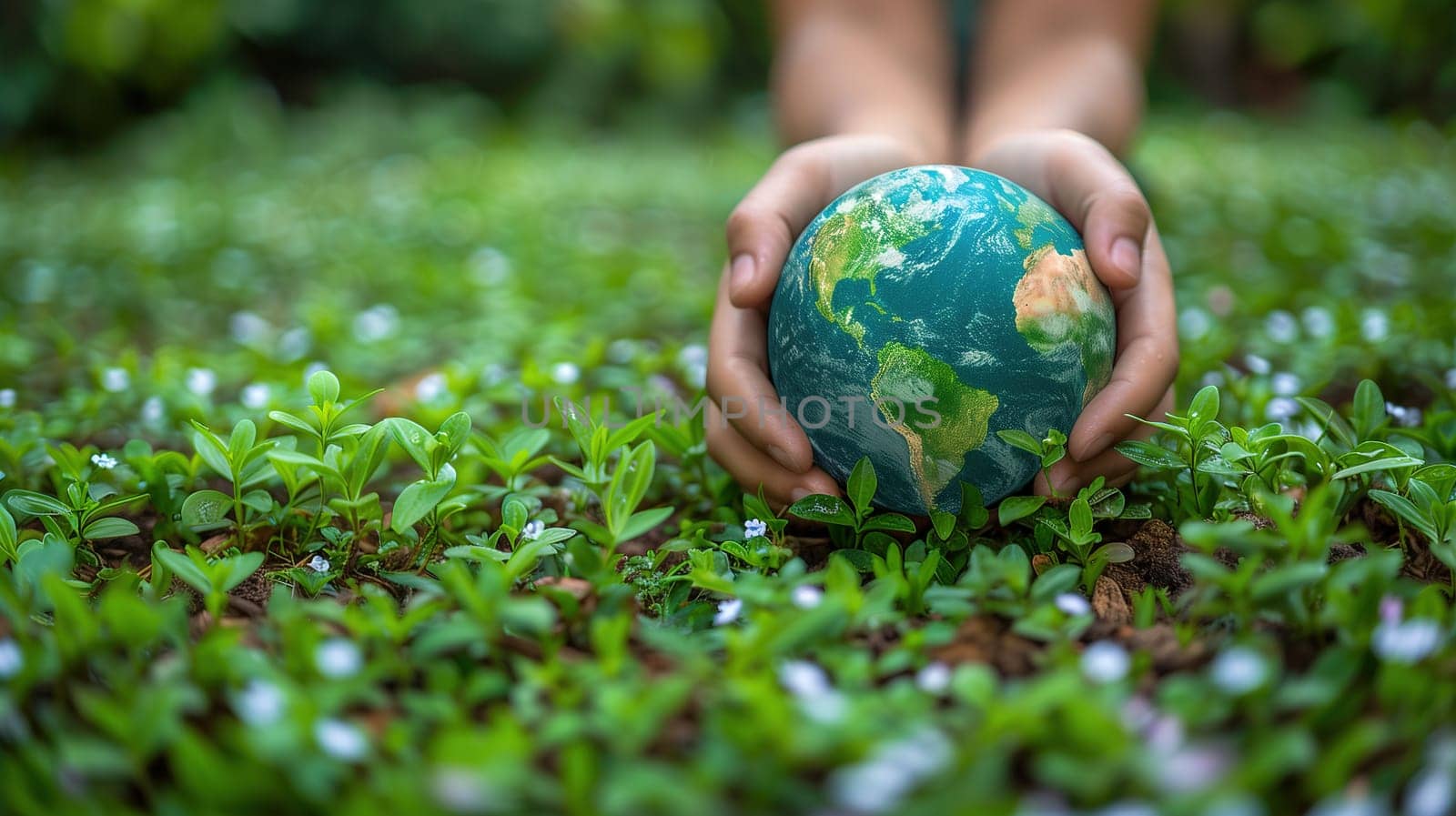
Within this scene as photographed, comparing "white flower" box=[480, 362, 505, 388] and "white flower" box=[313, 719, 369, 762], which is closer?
"white flower" box=[313, 719, 369, 762]

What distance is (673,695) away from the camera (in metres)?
1.12

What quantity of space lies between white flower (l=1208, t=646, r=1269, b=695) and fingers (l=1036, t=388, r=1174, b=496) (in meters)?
0.57

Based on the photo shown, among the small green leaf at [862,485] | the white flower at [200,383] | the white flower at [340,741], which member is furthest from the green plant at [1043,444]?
the white flower at [200,383]

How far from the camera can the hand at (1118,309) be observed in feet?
5.60

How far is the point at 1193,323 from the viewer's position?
302 centimetres

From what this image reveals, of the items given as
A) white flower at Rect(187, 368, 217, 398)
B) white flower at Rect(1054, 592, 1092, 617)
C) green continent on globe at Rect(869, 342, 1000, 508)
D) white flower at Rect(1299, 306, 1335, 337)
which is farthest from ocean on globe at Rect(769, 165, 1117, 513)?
white flower at Rect(187, 368, 217, 398)

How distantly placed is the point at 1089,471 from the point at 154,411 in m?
2.01

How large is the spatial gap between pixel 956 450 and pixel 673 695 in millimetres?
771

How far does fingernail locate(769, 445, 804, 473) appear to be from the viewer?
1.74m

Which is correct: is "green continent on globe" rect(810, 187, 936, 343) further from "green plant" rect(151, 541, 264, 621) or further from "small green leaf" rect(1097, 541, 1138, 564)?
"green plant" rect(151, 541, 264, 621)

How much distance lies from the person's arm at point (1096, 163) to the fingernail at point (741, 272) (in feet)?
1.98

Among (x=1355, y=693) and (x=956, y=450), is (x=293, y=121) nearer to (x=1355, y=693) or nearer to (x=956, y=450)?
(x=956, y=450)

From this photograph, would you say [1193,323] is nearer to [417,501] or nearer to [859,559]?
[859,559]

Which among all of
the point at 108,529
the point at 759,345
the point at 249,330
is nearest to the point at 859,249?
the point at 759,345
